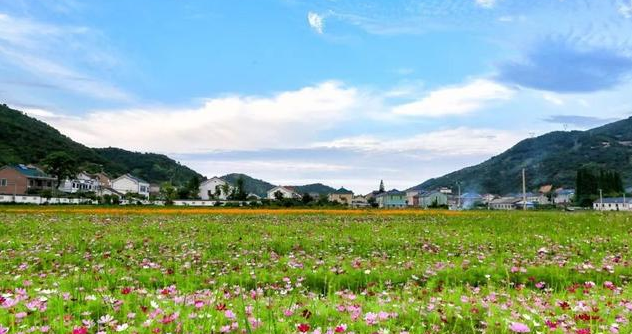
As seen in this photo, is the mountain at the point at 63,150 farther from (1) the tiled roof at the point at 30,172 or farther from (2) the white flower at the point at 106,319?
(2) the white flower at the point at 106,319

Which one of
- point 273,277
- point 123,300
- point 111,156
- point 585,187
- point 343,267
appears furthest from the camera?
point 111,156

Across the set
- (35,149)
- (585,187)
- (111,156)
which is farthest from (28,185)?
(585,187)

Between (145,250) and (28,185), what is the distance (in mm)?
104820

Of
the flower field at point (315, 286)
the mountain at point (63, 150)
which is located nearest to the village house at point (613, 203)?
the flower field at point (315, 286)

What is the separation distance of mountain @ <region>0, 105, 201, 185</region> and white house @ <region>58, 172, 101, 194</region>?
8721 mm

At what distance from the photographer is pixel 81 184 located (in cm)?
12475

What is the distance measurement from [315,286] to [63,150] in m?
143

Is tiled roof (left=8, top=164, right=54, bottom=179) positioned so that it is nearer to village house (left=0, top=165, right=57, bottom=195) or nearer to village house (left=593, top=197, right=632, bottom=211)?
village house (left=0, top=165, right=57, bottom=195)

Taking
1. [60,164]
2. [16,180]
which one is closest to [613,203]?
[60,164]

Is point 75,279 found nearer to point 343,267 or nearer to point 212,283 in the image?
point 212,283

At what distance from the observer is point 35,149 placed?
403 ft

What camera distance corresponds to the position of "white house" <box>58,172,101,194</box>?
12125 centimetres

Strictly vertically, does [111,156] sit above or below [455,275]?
above

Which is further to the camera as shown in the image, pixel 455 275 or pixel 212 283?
pixel 455 275
